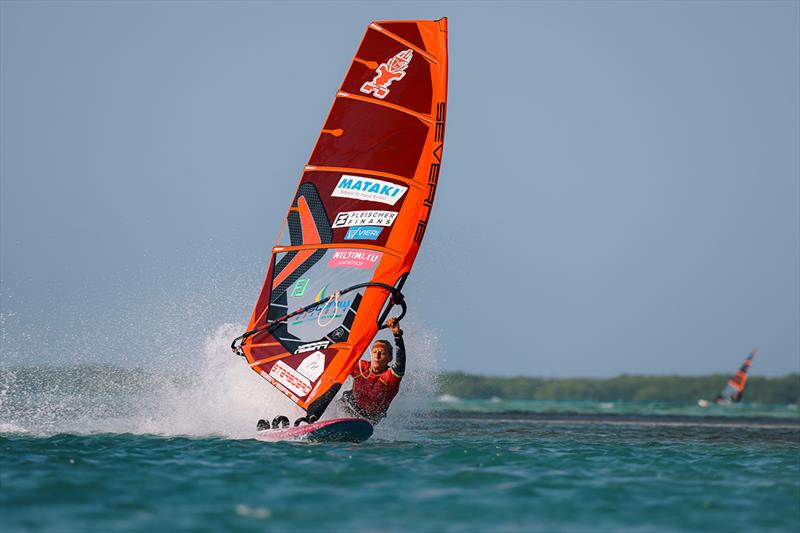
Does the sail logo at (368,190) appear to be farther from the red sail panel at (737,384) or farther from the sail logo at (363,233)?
the red sail panel at (737,384)

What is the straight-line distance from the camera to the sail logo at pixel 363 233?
59.9 feet

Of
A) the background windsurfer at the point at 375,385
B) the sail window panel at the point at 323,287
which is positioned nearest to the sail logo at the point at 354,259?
the sail window panel at the point at 323,287

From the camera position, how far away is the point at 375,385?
1725cm

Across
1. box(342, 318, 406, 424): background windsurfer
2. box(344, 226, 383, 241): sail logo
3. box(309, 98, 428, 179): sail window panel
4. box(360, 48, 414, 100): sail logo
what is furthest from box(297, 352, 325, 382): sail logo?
box(360, 48, 414, 100): sail logo

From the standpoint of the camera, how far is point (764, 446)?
20.1 m

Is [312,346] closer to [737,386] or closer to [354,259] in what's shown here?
[354,259]

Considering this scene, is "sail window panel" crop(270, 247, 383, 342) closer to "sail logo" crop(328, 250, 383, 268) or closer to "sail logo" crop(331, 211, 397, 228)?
"sail logo" crop(328, 250, 383, 268)

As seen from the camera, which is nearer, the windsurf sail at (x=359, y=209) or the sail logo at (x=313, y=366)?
the sail logo at (x=313, y=366)

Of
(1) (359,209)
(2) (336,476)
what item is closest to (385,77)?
(1) (359,209)

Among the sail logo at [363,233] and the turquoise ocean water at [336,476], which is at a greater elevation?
the sail logo at [363,233]

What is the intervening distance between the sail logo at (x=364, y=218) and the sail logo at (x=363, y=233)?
0.07 meters

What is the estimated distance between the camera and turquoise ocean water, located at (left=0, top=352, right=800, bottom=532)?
10055 mm

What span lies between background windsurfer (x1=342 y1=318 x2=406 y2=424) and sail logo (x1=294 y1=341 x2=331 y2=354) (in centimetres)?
79

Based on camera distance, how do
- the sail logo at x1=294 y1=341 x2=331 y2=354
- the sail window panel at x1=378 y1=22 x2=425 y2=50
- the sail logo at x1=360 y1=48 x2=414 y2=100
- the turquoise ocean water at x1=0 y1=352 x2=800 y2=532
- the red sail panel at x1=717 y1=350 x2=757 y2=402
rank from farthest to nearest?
the red sail panel at x1=717 y1=350 x2=757 y2=402 < the sail window panel at x1=378 y1=22 x2=425 y2=50 < the sail logo at x1=360 y1=48 x2=414 y2=100 < the sail logo at x1=294 y1=341 x2=331 y2=354 < the turquoise ocean water at x1=0 y1=352 x2=800 y2=532
